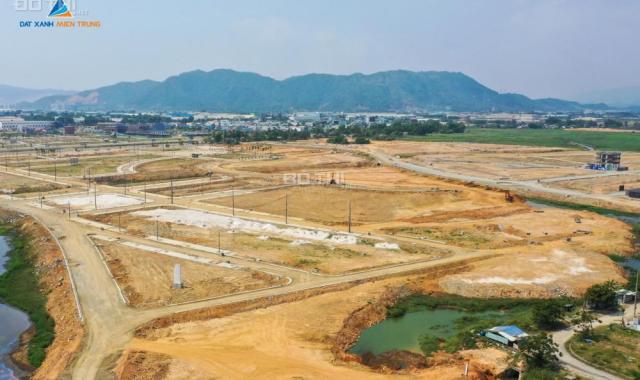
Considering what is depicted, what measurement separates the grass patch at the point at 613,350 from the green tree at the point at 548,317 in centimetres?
137

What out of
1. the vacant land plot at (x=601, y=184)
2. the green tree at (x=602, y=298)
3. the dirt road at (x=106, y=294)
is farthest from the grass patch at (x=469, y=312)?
the vacant land plot at (x=601, y=184)

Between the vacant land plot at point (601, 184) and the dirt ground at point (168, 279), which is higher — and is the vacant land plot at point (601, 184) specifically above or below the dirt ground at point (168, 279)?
above

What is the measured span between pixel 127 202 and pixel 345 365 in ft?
129

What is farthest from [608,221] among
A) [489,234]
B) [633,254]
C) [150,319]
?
[150,319]

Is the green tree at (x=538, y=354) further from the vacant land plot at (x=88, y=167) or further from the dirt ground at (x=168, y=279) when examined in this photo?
the vacant land plot at (x=88, y=167)

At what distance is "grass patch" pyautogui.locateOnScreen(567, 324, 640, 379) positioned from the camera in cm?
1925

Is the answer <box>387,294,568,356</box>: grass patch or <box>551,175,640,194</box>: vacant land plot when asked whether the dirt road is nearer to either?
<box>387,294,568,356</box>: grass patch

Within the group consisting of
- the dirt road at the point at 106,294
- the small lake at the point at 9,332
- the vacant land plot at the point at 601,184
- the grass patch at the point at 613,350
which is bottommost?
the small lake at the point at 9,332

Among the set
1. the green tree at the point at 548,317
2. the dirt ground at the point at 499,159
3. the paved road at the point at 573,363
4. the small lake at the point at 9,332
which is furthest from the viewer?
the dirt ground at the point at 499,159

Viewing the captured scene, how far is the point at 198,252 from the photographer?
3512 cm

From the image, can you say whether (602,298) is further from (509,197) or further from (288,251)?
(509,197)

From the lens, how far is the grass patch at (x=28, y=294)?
76.1ft

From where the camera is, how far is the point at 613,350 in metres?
20.6

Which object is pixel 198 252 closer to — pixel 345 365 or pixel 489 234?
pixel 345 365
